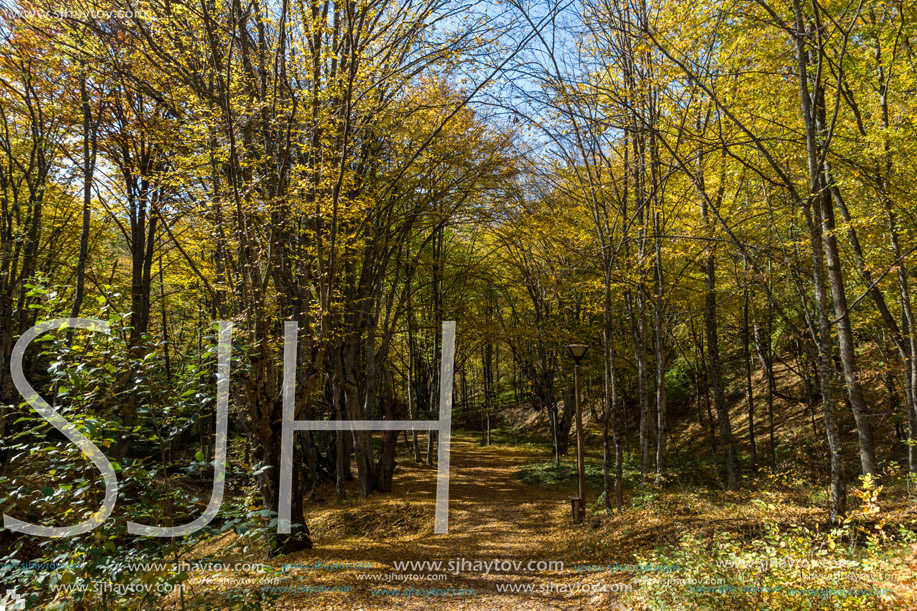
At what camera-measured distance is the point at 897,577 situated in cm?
326

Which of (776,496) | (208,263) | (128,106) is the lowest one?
(776,496)

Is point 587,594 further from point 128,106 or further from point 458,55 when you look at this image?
point 128,106

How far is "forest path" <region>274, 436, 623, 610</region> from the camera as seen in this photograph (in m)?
5.56

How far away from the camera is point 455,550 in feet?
25.4

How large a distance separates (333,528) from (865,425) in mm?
8501

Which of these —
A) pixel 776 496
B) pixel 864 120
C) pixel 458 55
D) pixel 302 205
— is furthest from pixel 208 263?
pixel 864 120

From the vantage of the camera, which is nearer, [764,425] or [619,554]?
[619,554]

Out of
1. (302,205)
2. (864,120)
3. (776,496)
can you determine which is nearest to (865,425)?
(776,496)

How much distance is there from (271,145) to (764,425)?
17809mm

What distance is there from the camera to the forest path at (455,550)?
5562 millimetres

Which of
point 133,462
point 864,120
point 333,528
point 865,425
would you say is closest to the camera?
point 133,462

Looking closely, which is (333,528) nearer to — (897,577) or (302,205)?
(302,205)

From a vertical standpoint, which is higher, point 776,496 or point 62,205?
Answer: point 62,205

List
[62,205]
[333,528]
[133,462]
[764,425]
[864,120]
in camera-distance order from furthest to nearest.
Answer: [764,425] → [62,205] → [333,528] → [864,120] → [133,462]
